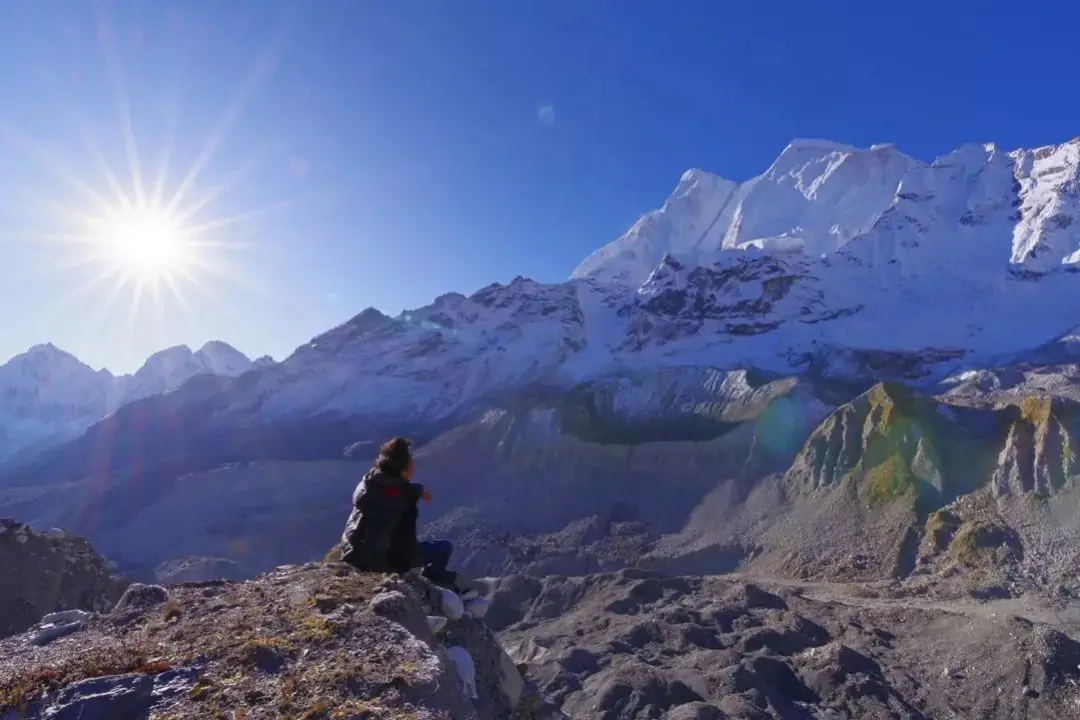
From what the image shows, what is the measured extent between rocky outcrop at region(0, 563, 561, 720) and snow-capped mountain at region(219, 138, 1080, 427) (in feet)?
337

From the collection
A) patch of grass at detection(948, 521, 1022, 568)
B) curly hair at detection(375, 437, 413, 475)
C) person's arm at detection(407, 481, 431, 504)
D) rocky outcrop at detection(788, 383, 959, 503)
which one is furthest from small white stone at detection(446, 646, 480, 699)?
rocky outcrop at detection(788, 383, 959, 503)

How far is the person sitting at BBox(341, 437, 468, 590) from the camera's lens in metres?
6.51

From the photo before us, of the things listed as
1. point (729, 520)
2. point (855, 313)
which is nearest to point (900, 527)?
point (729, 520)

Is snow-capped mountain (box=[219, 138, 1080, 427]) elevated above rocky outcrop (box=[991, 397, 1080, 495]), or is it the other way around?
snow-capped mountain (box=[219, 138, 1080, 427])

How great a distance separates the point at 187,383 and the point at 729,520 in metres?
112

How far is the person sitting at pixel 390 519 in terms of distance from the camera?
6508mm

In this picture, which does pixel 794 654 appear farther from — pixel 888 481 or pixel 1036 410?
pixel 1036 410

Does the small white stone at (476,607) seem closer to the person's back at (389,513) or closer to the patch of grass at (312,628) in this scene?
the person's back at (389,513)

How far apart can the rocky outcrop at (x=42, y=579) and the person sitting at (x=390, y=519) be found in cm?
1144

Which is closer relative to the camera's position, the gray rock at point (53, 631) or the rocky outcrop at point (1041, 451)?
the gray rock at point (53, 631)

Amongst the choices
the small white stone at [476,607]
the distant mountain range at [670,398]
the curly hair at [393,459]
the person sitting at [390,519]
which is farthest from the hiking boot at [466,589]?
the distant mountain range at [670,398]

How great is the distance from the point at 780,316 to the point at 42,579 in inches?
4935

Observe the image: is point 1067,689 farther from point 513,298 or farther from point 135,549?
point 513,298

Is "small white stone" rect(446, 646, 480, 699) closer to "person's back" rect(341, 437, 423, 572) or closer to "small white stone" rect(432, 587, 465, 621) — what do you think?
"small white stone" rect(432, 587, 465, 621)
